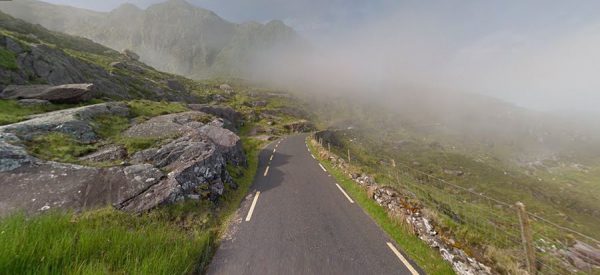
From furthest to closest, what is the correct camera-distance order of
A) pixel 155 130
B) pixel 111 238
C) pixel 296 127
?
pixel 296 127 → pixel 155 130 → pixel 111 238

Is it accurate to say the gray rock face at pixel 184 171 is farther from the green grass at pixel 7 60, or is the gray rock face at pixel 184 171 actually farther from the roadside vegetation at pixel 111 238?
the green grass at pixel 7 60

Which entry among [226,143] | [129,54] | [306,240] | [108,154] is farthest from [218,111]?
[129,54]

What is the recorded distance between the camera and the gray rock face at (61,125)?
1177 cm

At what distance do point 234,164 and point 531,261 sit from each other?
51.3ft

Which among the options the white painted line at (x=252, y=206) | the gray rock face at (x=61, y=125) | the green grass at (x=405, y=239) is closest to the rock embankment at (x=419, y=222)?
the green grass at (x=405, y=239)

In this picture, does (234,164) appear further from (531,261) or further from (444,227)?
(531,261)

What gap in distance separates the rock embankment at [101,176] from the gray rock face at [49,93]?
24.3 ft

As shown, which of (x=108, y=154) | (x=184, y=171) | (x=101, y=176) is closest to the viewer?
(x=101, y=176)

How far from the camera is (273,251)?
7113 millimetres

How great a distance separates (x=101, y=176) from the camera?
9.23 m

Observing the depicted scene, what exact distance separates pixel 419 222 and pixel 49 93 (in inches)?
1176

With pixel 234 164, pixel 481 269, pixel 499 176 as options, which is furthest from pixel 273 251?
pixel 499 176

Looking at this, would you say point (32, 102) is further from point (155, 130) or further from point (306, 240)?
point (306, 240)

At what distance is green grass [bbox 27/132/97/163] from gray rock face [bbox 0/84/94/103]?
11.2 m
